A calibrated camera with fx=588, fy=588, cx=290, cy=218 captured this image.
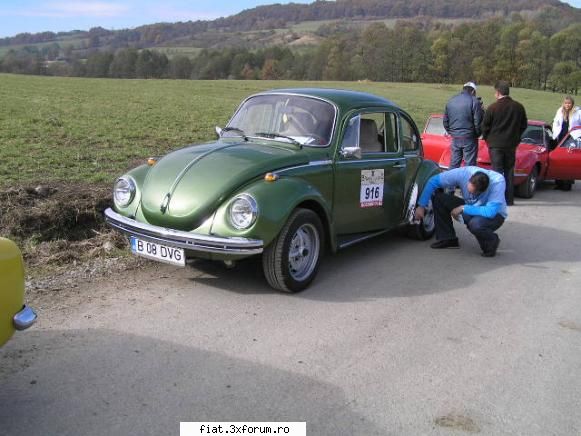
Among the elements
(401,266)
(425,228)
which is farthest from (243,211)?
(425,228)

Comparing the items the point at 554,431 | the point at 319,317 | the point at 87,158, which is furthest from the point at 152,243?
the point at 87,158

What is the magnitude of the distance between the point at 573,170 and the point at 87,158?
9.47m

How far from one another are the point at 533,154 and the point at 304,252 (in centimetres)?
745

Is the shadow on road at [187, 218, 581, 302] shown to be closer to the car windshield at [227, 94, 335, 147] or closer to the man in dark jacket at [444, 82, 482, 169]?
the car windshield at [227, 94, 335, 147]

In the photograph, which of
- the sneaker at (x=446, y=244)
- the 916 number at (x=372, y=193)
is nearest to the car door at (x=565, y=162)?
the sneaker at (x=446, y=244)

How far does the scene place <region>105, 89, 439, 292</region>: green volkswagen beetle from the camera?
16.3 feet

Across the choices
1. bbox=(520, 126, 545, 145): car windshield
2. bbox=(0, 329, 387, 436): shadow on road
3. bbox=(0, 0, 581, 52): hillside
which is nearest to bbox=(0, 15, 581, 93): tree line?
bbox=(0, 0, 581, 52): hillside

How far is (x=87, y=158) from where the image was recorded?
10.8m

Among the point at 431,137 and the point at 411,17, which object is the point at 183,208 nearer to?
the point at 431,137

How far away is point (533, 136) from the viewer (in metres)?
12.1

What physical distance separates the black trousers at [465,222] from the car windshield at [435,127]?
5158 mm

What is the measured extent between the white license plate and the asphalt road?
0.34m

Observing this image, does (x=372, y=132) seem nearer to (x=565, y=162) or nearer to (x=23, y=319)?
(x=23, y=319)

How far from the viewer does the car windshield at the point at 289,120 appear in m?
6.00
